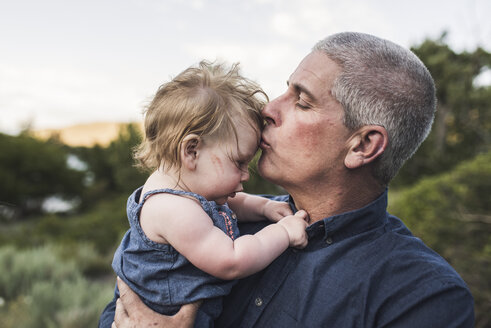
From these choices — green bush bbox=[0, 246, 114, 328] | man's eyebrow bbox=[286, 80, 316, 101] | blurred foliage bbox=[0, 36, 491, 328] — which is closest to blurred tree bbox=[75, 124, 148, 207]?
blurred foliage bbox=[0, 36, 491, 328]

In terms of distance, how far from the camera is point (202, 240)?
1.73m

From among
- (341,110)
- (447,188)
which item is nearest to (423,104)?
(341,110)

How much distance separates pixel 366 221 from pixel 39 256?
692 cm

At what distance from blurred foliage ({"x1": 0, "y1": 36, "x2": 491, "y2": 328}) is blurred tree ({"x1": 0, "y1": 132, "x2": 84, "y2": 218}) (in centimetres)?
5

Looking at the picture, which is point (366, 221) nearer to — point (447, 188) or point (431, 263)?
point (431, 263)

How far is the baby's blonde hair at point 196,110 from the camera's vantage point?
1.87 meters

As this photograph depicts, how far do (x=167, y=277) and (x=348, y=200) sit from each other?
41.9 inches

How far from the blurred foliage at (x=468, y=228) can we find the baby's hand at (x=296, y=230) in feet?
10.5

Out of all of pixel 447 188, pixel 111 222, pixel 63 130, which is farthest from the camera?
pixel 63 130

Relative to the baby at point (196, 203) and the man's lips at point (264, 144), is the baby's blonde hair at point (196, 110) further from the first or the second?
the man's lips at point (264, 144)

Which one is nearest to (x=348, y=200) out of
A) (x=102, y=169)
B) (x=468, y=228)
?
(x=468, y=228)

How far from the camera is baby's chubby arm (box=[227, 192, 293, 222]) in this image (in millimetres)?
2332

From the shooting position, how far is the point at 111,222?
12.4 m

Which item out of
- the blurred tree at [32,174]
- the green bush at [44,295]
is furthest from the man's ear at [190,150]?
the blurred tree at [32,174]
